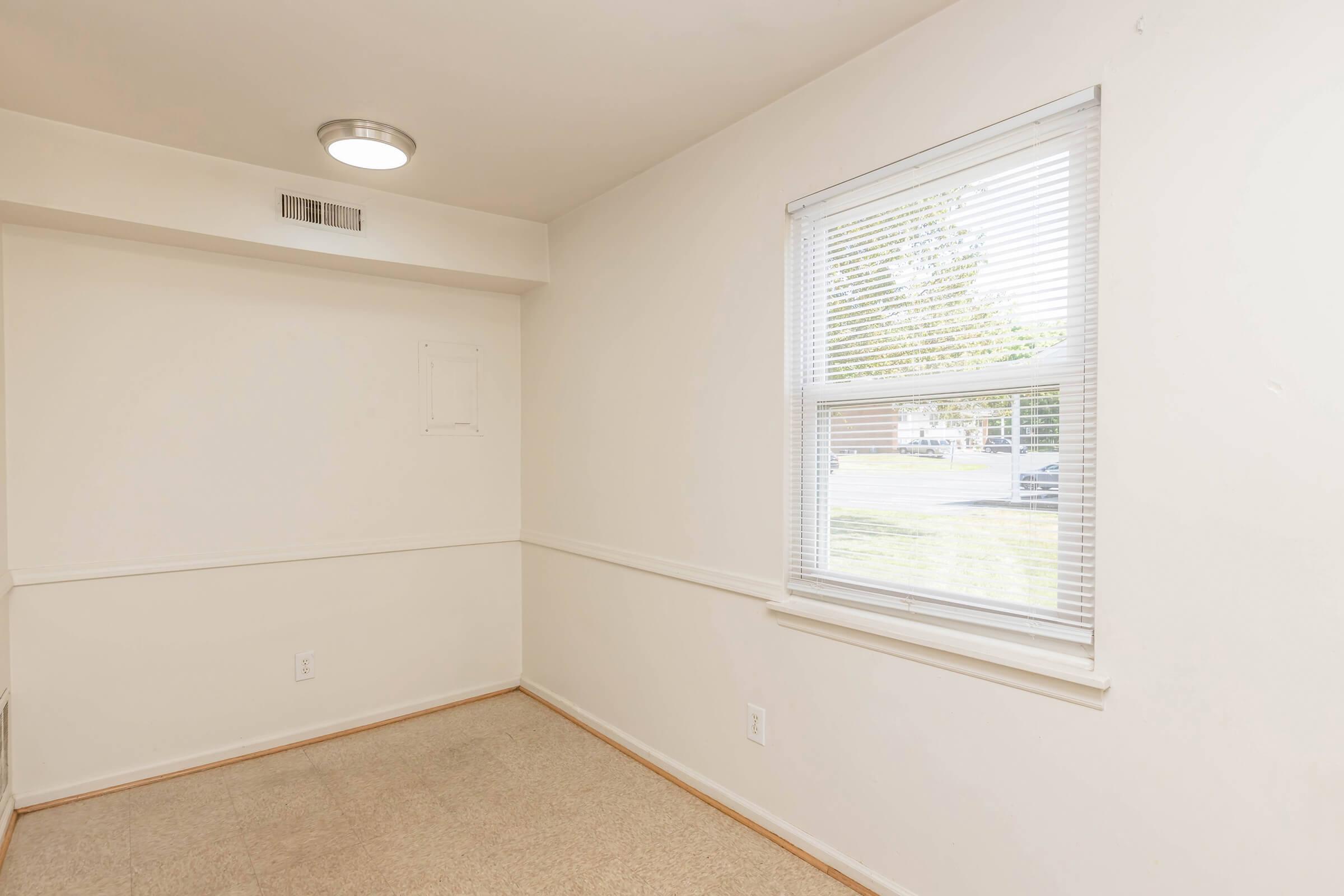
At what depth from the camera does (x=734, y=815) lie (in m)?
2.51

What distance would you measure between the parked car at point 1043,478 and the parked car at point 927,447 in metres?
0.21

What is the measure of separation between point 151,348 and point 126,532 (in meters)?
0.74

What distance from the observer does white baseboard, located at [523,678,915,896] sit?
206cm

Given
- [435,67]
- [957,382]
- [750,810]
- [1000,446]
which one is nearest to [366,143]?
[435,67]

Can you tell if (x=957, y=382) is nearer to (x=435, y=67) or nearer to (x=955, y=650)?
(x=955, y=650)

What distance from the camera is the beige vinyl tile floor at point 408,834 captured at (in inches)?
84.8

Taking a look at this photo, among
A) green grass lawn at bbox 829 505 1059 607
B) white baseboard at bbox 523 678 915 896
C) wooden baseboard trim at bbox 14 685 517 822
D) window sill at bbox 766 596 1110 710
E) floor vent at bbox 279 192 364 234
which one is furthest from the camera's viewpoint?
floor vent at bbox 279 192 364 234

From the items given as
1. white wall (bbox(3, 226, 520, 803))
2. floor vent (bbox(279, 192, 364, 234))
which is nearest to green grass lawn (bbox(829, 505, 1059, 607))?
white wall (bbox(3, 226, 520, 803))

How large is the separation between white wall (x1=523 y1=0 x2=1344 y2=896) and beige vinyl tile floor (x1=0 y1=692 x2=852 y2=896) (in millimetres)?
321

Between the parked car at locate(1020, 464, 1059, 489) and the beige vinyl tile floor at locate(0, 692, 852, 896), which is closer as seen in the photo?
the parked car at locate(1020, 464, 1059, 489)

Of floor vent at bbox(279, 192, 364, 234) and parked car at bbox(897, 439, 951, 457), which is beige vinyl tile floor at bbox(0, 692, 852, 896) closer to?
parked car at bbox(897, 439, 951, 457)

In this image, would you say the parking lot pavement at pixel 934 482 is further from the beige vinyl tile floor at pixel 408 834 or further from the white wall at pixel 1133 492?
the beige vinyl tile floor at pixel 408 834

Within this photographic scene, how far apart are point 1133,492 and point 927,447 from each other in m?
0.53

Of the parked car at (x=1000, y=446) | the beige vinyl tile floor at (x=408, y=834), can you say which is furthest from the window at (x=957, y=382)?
the beige vinyl tile floor at (x=408, y=834)
